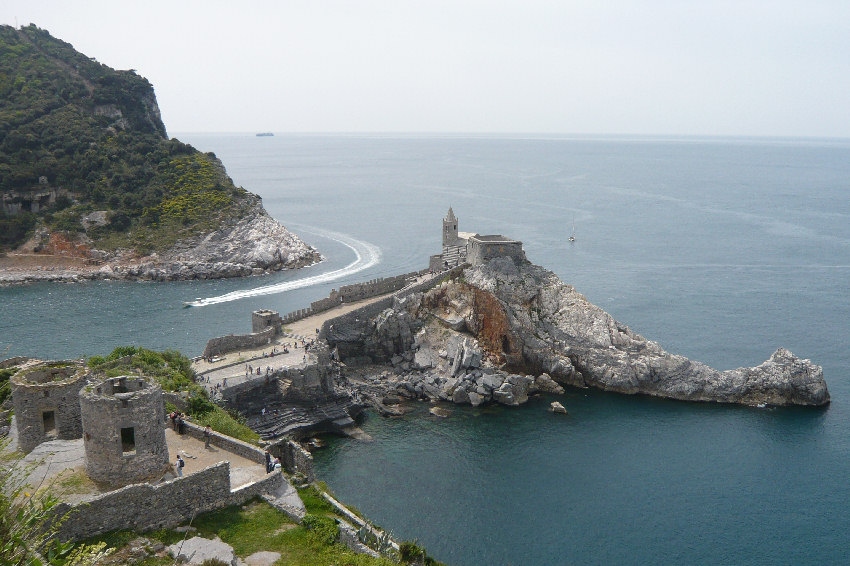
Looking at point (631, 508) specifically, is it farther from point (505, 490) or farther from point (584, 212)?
point (584, 212)

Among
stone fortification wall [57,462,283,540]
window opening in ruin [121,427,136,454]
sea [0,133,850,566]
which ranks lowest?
sea [0,133,850,566]

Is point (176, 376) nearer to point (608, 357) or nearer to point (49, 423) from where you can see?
point (49, 423)

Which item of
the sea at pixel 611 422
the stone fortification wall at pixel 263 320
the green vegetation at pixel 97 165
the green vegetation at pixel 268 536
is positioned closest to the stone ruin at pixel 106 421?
the green vegetation at pixel 268 536

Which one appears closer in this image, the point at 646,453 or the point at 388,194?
the point at 646,453

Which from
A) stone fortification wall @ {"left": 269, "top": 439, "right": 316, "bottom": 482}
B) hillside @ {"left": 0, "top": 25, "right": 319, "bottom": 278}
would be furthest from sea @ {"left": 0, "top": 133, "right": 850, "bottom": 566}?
hillside @ {"left": 0, "top": 25, "right": 319, "bottom": 278}

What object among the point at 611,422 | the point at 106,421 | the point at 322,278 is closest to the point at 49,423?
the point at 106,421

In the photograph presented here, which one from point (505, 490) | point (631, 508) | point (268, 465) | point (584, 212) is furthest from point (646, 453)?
point (584, 212)

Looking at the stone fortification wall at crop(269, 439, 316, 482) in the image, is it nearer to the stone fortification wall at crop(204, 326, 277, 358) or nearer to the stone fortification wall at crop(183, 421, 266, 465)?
the stone fortification wall at crop(183, 421, 266, 465)
